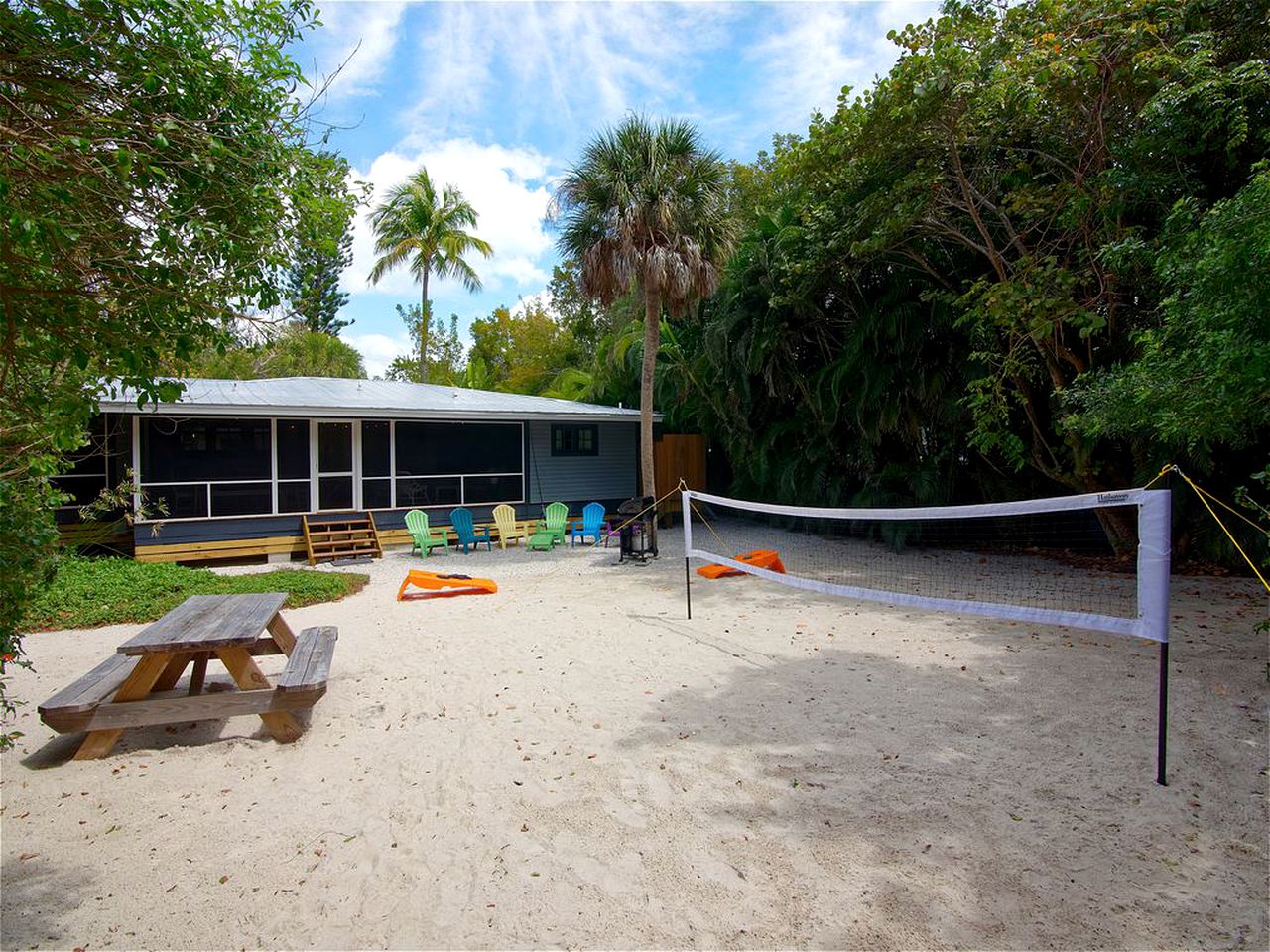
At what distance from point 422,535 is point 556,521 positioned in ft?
8.91

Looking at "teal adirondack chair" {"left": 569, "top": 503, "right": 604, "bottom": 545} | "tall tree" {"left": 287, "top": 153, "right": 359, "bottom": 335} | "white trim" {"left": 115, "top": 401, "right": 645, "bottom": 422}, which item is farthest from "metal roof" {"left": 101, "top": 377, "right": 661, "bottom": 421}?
"tall tree" {"left": 287, "top": 153, "right": 359, "bottom": 335}

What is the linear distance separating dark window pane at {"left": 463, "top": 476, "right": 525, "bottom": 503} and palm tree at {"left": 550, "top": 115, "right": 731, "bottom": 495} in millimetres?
4813

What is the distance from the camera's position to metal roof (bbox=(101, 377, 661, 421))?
36.3 ft

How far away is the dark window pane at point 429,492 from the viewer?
14148mm

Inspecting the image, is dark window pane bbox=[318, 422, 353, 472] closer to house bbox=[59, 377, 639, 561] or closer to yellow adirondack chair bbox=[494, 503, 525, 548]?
house bbox=[59, 377, 639, 561]

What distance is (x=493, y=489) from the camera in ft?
50.1

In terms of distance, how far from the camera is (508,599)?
346 inches

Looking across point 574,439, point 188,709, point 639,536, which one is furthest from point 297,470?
point 188,709

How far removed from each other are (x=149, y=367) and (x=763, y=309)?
12310 millimetres

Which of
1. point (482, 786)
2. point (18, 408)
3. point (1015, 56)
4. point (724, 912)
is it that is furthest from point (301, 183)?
point (1015, 56)

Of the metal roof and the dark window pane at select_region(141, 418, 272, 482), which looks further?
the dark window pane at select_region(141, 418, 272, 482)

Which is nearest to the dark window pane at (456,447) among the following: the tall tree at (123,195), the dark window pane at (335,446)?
the dark window pane at (335,446)

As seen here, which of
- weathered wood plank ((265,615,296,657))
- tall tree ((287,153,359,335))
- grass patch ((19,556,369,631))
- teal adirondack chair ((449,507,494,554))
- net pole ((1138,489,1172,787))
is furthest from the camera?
teal adirondack chair ((449,507,494,554))

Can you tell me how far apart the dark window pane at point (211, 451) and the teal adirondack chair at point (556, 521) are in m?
5.44
